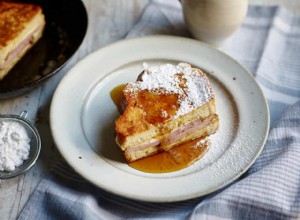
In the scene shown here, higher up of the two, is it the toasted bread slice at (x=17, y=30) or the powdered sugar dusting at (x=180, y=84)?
the powdered sugar dusting at (x=180, y=84)

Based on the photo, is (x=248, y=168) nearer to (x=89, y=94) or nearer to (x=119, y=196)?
(x=119, y=196)

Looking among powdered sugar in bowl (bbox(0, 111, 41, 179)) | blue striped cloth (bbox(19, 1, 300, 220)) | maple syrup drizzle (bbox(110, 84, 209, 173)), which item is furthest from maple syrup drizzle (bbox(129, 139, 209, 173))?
powdered sugar in bowl (bbox(0, 111, 41, 179))

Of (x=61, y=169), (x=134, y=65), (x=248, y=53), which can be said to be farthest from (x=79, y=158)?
(x=248, y=53)

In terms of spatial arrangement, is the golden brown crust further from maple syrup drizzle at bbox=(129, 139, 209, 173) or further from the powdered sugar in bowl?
maple syrup drizzle at bbox=(129, 139, 209, 173)

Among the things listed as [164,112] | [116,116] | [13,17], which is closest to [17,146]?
[116,116]

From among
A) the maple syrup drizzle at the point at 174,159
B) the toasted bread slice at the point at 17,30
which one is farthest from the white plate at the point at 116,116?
the toasted bread slice at the point at 17,30

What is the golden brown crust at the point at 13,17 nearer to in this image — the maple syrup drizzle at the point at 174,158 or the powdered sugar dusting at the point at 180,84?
the powdered sugar dusting at the point at 180,84

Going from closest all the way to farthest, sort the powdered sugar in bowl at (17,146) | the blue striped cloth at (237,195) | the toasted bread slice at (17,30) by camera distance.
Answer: the blue striped cloth at (237,195) → the powdered sugar in bowl at (17,146) → the toasted bread slice at (17,30)

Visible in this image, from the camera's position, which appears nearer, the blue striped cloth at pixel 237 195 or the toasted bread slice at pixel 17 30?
the blue striped cloth at pixel 237 195
